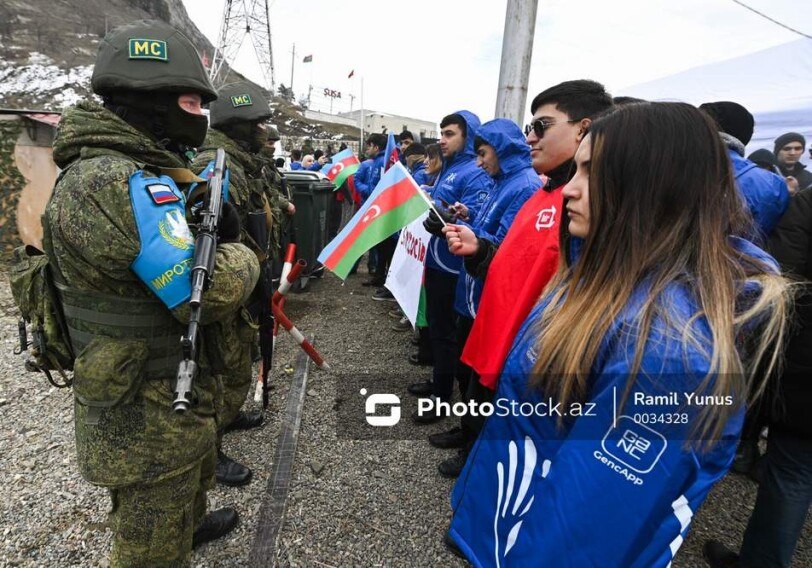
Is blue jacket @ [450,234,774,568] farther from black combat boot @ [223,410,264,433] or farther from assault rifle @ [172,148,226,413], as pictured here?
black combat boot @ [223,410,264,433]

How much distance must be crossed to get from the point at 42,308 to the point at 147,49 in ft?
3.36

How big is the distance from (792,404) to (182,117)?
264 cm

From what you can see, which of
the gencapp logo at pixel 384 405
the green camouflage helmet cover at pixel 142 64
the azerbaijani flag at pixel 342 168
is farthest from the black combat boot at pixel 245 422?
the azerbaijani flag at pixel 342 168

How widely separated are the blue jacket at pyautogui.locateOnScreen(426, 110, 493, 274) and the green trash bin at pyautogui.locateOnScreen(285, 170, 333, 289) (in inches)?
119

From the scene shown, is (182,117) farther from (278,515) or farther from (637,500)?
(278,515)

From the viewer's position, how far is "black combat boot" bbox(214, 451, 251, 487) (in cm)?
272

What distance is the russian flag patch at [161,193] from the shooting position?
1.40m

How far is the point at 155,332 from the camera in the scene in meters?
1.59

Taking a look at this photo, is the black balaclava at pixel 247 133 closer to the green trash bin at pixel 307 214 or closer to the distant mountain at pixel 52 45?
the green trash bin at pixel 307 214

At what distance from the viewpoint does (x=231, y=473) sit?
8.99 ft

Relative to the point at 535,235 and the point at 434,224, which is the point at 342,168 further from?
the point at 535,235

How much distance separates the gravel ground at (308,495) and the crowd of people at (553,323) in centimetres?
30

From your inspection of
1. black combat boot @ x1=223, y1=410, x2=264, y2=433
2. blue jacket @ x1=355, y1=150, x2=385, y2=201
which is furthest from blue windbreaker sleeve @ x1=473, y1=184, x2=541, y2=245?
blue jacket @ x1=355, y1=150, x2=385, y2=201

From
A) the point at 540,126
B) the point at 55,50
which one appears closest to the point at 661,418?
the point at 540,126
